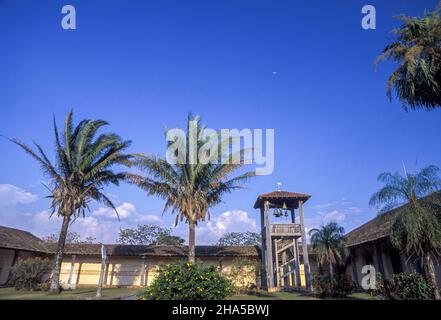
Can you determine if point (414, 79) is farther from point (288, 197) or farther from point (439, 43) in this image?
point (288, 197)

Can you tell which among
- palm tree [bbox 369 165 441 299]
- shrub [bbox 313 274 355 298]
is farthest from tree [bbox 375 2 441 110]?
shrub [bbox 313 274 355 298]

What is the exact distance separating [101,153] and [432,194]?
16167 millimetres

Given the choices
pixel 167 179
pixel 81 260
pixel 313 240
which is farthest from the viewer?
pixel 81 260

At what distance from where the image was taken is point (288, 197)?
20.5 metres

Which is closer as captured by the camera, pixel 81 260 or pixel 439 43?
pixel 439 43

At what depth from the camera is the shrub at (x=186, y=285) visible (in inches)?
266

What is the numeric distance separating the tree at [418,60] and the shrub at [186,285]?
1051cm

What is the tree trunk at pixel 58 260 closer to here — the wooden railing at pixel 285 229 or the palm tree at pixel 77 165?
the palm tree at pixel 77 165

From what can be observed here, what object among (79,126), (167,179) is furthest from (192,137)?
(79,126)

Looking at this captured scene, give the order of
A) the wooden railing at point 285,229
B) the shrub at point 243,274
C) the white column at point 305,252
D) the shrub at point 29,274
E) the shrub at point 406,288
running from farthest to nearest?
the wooden railing at point 285,229, the white column at point 305,252, the shrub at point 243,274, the shrub at point 29,274, the shrub at point 406,288

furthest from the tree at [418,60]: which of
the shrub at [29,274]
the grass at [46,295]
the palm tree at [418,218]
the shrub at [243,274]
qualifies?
the shrub at [29,274]

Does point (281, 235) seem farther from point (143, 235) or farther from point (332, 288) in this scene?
point (143, 235)

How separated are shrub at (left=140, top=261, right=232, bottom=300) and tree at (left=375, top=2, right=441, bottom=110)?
34.5 ft

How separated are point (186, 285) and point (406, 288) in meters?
8.34
